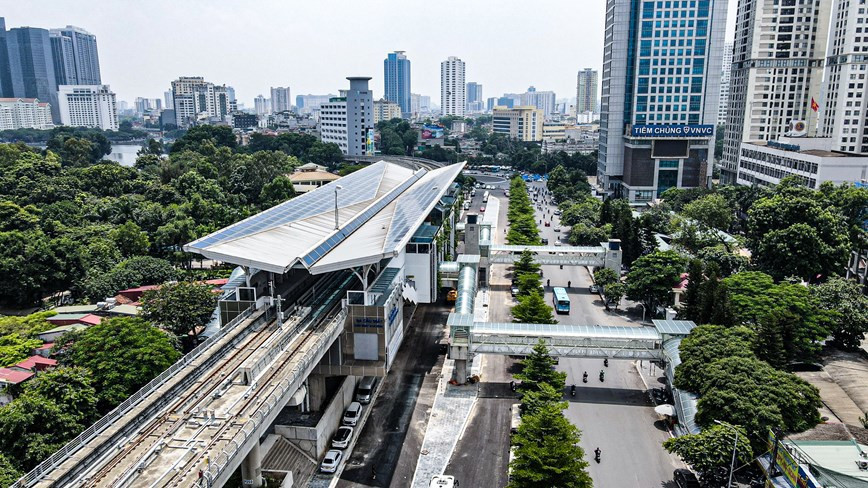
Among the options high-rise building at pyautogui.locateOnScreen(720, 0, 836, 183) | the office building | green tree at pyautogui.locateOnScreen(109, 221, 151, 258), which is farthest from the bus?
the office building

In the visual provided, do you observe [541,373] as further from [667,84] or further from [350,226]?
[667,84]

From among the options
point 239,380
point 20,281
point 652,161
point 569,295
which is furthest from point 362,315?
point 652,161

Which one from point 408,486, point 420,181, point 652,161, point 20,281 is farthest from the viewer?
point 652,161

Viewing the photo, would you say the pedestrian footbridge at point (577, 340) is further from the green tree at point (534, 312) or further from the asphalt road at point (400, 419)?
the asphalt road at point (400, 419)

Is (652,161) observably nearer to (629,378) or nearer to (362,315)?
(629,378)

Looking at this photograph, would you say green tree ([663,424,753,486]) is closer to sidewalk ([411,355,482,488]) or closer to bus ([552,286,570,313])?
sidewalk ([411,355,482,488])

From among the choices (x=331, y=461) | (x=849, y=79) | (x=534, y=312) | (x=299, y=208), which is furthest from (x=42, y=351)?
(x=849, y=79)

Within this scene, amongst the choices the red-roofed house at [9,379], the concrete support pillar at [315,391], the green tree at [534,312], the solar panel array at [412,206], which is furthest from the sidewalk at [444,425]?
the red-roofed house at [9,379]
